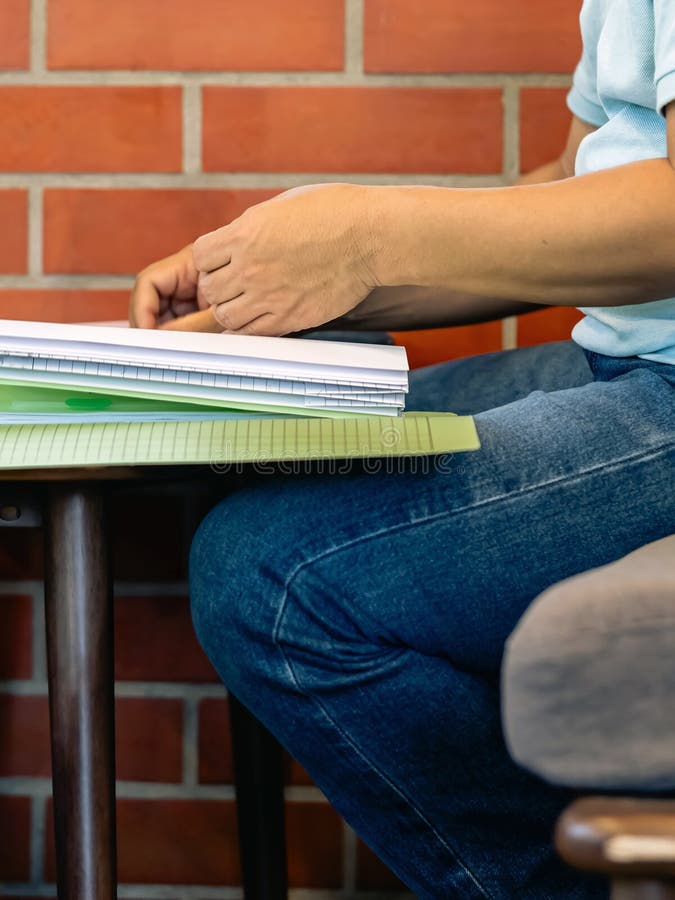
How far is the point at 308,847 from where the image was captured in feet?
3.81

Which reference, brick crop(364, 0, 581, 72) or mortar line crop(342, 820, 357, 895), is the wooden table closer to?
mortar line crop(342, 820, 357, 895)

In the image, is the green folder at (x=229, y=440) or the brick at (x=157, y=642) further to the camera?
the brick at (x=157, y=642)

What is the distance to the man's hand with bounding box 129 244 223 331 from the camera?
0.87 metres

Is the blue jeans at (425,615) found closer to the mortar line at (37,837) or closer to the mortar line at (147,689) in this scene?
the mortar line at (147,689)

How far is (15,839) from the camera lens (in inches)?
46.2

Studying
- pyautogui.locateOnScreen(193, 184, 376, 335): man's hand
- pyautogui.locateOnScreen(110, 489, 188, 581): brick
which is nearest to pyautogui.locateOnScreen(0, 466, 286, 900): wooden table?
pyautogui.locateOnScreen(193, 184, 376, 335): man's hand

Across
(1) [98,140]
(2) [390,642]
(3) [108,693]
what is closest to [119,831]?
(3) [108,693]

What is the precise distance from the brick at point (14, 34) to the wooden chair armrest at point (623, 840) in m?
1.08

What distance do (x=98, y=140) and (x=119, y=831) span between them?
841 mm

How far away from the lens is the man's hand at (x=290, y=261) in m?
0.65

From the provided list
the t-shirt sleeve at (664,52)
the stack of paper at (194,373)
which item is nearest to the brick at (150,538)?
the stack of paper at (194,373)

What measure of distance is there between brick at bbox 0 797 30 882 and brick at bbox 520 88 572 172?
1.00 m

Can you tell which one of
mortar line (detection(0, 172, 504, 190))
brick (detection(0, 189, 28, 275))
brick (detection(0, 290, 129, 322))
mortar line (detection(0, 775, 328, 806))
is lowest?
mortar line (detection(0, 775, 328, 806))

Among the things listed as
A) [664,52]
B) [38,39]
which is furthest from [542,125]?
[38,39]
